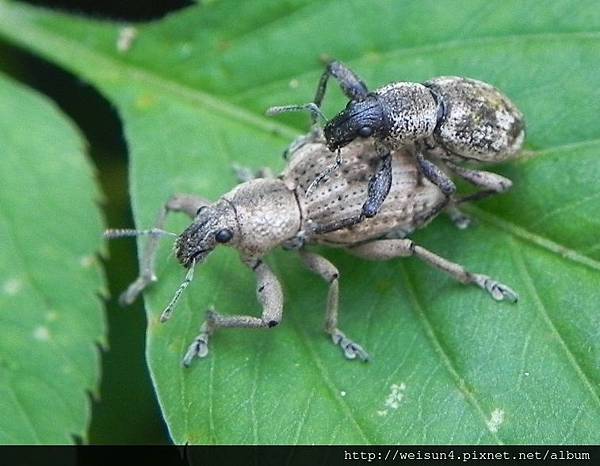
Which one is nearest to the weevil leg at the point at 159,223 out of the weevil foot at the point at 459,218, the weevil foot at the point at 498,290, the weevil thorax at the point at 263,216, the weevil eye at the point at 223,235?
the weevil thorax at the point at 263,216

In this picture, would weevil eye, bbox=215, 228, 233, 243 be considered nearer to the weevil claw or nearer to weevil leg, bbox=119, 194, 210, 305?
weevil leg, bbox=119, 194, 210, 305

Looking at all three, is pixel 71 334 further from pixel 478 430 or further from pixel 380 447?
pixel 478 430

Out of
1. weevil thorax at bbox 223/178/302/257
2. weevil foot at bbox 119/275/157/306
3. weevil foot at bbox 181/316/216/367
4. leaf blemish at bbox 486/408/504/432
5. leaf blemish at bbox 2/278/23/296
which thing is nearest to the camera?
leaf blemish at bbox 486/408/504/432

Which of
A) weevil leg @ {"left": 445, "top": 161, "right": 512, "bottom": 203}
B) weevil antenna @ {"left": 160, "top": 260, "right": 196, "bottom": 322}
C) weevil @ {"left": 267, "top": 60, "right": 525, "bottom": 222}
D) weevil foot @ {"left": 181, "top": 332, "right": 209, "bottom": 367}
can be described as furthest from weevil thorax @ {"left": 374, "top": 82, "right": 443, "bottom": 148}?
weevil foot @ {"left": 181, "top": 332, "right": 209, "bottom": 367}

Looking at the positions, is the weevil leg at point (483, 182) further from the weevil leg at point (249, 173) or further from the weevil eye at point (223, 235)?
the weevil eye at point (223, 235)

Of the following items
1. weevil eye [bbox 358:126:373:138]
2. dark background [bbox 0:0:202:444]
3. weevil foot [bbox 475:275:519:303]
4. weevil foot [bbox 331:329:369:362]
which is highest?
weevil eye [bbox 358:126:373:138]

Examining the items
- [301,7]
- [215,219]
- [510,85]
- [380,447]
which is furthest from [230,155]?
[380,447]

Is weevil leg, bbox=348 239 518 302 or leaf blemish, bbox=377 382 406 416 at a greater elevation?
weevil leg, bbox=348 239 518 302
